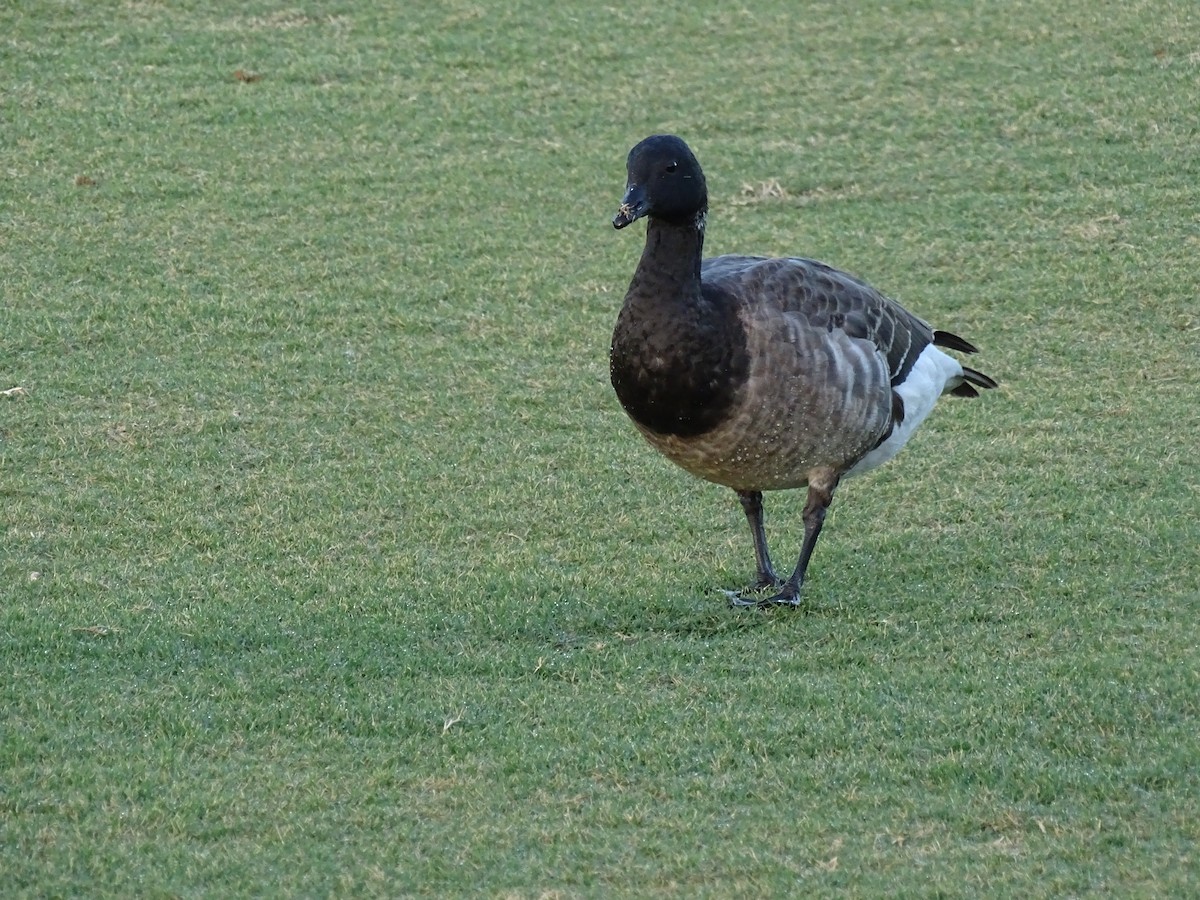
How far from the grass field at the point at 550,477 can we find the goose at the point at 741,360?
649 mm

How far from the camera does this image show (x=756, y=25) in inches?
552

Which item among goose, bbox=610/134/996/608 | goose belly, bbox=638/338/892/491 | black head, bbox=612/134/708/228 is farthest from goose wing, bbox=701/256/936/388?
black head, bbox=612/134/708/228

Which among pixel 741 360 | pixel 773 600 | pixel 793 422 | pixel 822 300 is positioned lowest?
pixel 773 600

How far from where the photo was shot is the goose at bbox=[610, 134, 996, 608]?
21.5 feet

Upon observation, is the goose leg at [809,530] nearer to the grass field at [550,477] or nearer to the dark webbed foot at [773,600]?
the dark webbed foot at [773,600]

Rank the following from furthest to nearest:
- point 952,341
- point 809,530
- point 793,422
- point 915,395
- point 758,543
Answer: point 952,341 → point 915,395 → point 758,543 → point 809,530 → point 793,422

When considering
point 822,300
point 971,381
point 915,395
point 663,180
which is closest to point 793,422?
point 822,300

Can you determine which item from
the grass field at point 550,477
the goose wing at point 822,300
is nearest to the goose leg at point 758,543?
the grass field at point 550,477

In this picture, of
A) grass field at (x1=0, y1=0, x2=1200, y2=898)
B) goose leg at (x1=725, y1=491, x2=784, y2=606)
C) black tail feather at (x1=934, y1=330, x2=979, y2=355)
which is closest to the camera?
grass field at (x1=0, y1=0, x2=1200, y2=898)

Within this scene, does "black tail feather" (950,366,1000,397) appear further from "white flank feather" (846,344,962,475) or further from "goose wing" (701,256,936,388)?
"goose wing" (701,256,936,388)

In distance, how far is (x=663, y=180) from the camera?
21.9ft

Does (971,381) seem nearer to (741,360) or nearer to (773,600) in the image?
(773,600)

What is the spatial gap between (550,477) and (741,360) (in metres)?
2.01

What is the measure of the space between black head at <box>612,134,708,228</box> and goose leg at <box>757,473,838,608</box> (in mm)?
1302
